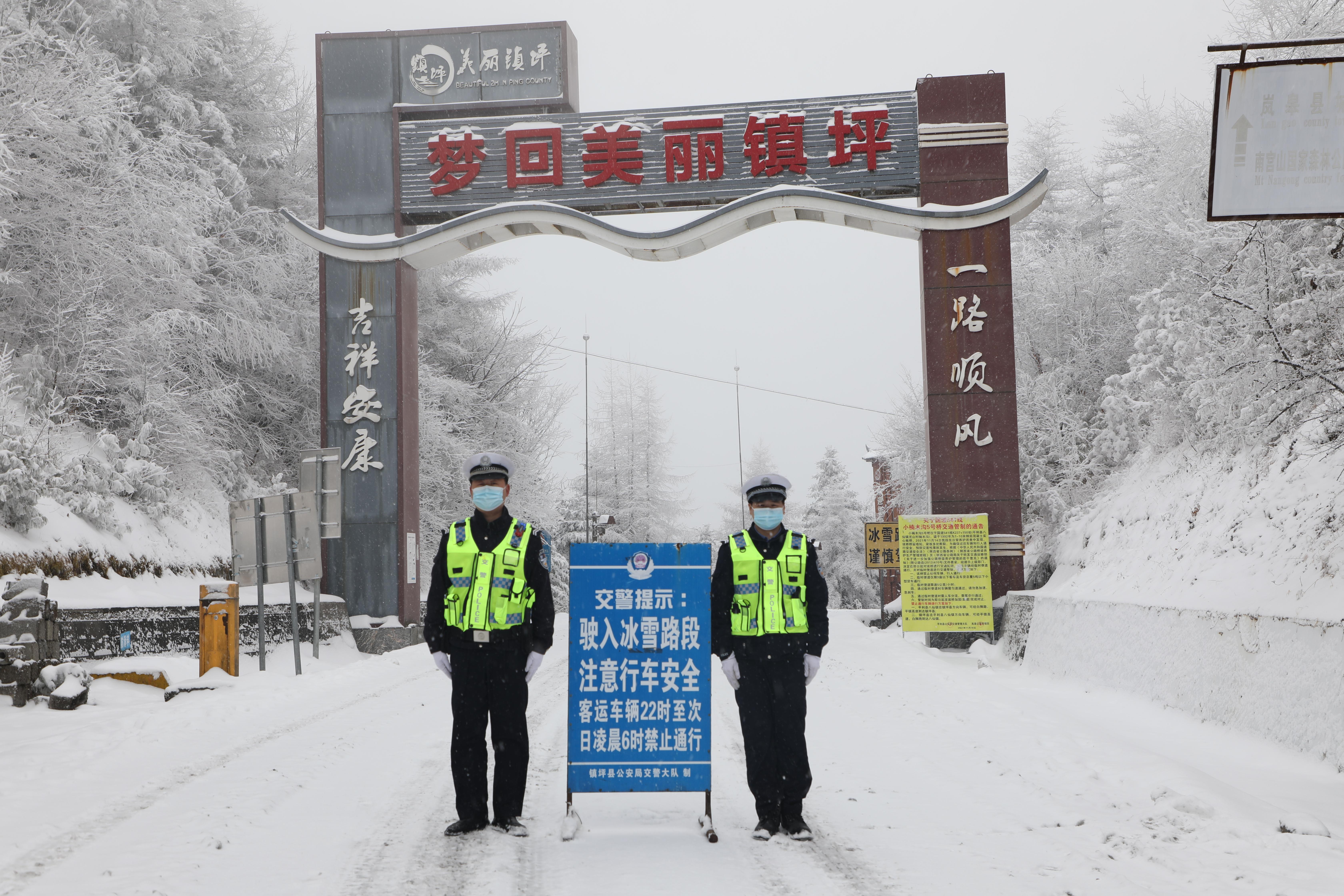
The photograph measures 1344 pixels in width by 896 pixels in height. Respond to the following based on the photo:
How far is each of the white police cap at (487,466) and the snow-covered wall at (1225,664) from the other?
230 inches

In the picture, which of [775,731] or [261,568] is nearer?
[775,731]

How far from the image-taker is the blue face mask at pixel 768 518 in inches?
233

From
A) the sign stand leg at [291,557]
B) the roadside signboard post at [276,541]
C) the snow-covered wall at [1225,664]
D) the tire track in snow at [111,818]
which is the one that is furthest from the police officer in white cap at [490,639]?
the roadside signboard post at [276,541]

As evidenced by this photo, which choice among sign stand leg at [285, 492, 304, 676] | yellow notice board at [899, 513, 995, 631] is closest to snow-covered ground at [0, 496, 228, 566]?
sign stand leg at [285, 492, 304, 676]

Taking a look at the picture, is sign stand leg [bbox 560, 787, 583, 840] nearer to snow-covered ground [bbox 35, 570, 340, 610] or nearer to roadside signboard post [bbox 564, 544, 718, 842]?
roadside signboard post [bbox 564, 544, 718, 842]

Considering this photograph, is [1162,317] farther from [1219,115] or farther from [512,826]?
[512,826]

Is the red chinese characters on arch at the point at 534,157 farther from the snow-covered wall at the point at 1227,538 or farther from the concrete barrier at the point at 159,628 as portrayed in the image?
the snow-covered wall at the point at 1227,538

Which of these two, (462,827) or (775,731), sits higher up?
(775,731)

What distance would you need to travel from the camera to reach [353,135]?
21078mm

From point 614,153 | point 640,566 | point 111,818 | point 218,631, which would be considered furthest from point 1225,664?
point 614,153

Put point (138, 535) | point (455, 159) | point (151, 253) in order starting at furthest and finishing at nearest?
point (455, 159), point (151, 253), point (138, 535)

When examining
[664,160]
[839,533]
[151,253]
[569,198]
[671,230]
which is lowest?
[839,533]

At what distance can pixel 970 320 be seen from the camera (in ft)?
61.1

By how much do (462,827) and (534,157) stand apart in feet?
54.4
